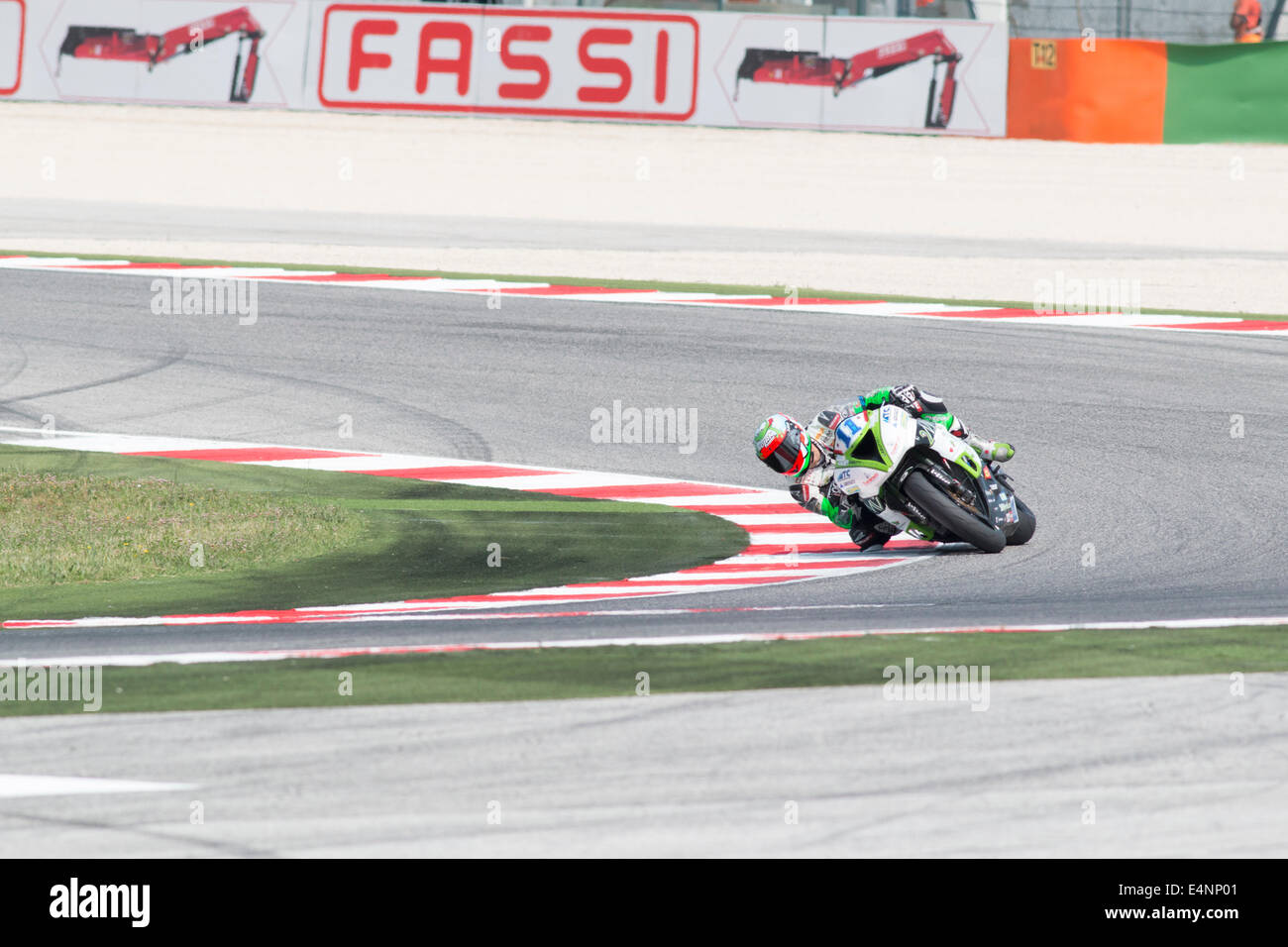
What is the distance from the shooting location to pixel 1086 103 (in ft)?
92.0

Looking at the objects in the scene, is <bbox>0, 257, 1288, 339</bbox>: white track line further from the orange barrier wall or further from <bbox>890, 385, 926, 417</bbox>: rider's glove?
the orange barrier wall

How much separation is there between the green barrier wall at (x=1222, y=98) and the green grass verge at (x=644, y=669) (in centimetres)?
2143

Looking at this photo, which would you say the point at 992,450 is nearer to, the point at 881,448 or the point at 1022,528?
the point at 1022,528

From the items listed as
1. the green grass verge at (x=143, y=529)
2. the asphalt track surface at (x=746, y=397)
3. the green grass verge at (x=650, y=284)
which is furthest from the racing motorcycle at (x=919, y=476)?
the green grass verge at (x=650, y=284)

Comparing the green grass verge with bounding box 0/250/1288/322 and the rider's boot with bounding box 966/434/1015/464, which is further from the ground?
the green grass verge with bounding box 0/250/1288/322

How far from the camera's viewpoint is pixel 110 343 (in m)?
16.6

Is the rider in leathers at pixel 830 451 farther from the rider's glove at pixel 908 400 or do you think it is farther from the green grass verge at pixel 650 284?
the green grass verge at pixel 650 284

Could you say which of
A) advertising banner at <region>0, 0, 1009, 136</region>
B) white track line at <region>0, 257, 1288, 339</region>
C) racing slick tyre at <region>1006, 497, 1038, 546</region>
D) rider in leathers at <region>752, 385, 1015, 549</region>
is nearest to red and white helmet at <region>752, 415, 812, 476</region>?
rider in leathers at <region>752, 385, 1015, 549</region>

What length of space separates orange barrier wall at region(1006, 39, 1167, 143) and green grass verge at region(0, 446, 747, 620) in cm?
1756

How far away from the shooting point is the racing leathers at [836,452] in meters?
11.0

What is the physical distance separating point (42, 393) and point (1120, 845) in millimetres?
11576

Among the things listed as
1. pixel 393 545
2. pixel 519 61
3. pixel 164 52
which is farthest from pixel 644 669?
pixel 164 52

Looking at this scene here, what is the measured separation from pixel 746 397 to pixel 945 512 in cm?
464

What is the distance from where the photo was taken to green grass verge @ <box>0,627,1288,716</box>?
22.9ft
